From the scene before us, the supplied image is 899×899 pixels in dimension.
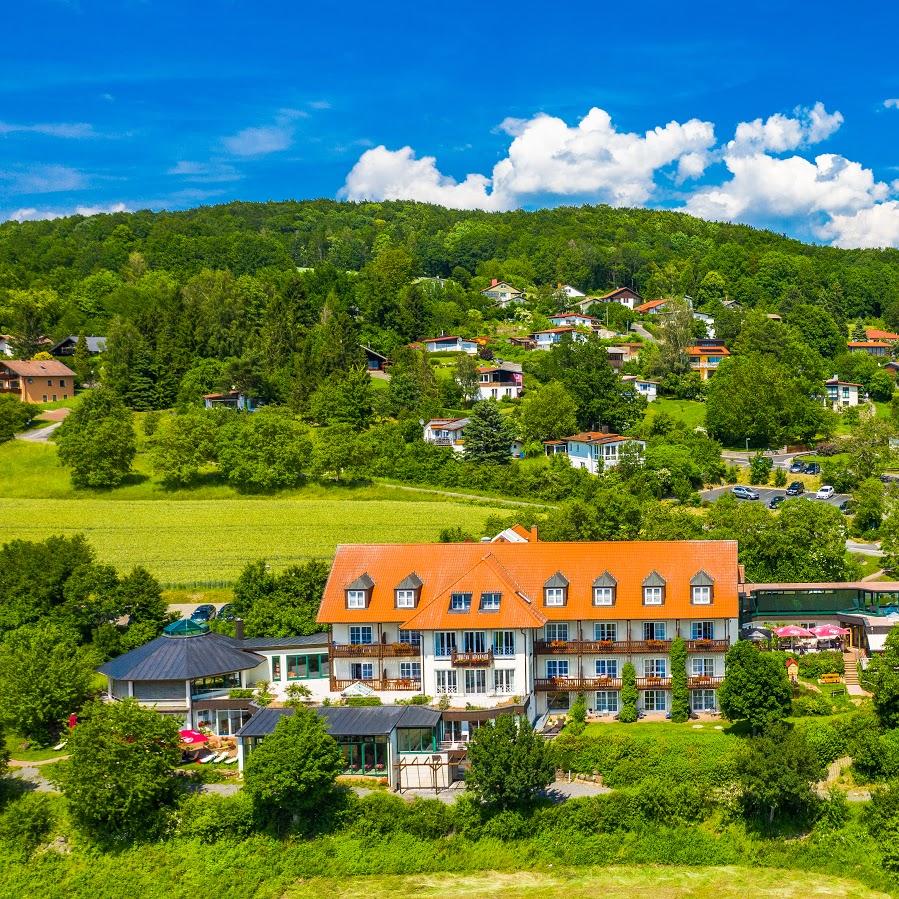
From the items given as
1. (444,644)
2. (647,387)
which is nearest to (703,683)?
(444,644)

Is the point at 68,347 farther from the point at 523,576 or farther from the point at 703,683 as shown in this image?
the point at 703,683

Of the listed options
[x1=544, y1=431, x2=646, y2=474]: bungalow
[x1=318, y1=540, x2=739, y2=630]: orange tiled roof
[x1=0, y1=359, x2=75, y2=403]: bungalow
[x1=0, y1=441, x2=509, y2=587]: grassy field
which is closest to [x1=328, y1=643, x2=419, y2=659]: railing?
[x1=318, y1=540, x2=739, y2=630]: orange tiled roof

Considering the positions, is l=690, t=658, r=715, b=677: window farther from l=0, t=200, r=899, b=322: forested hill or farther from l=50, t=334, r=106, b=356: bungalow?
l=0, t=200, r=899, b=322: forested hill

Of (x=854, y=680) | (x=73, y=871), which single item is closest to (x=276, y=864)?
(x=73, y=871)

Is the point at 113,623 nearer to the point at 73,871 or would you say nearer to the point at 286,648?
the point at 286,648

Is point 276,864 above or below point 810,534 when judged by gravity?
below

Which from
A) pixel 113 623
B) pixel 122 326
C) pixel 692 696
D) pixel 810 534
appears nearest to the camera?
pixel 692 696

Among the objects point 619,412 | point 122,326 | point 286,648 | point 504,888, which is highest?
point 122,326

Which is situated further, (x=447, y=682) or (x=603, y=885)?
(x=447, y=682)

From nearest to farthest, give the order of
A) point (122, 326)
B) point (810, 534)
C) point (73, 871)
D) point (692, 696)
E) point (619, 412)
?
point (73, 871) < point (692, 696) < point (810, 534) < point (619, 412) < point (122, 326)
